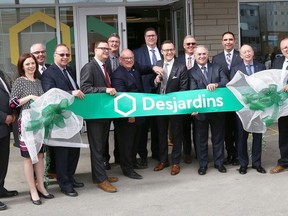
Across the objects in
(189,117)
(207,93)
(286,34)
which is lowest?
(189,117)

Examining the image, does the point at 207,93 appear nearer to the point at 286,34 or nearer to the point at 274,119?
the point at 274,119

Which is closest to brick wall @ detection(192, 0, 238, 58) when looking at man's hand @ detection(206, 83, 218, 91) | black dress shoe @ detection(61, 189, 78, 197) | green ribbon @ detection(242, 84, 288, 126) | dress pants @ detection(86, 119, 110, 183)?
man's hand @ detection(206, 83, 218, 91)

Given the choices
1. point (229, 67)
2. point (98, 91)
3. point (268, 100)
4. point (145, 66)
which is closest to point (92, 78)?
point (98, 91)

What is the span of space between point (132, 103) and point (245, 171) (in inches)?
70.7

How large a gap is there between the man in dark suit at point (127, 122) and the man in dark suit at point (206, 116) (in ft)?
2.55

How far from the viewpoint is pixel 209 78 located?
570 centimetres

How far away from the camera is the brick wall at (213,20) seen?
8898 mm

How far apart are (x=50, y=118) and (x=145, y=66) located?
1903 millimetres

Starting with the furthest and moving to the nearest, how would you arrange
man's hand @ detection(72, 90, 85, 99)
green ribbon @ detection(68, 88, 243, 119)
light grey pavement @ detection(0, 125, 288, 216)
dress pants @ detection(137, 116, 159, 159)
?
1. dress pants @ detection(137, 116, 159, 159)
2. green ribbon @ detection(68, 88, 243, 119)
3. man's hand @ detection(72, 90, 85, 99)
4. light grey pavement @ detection(0, 125, 288, 216)

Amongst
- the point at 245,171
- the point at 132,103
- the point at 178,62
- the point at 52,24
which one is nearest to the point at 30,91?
the point at 132,103

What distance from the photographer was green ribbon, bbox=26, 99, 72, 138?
4715 mm

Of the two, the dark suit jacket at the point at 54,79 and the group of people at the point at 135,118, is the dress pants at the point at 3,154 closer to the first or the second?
the group of people at the point at 135,118

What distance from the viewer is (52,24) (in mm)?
8945

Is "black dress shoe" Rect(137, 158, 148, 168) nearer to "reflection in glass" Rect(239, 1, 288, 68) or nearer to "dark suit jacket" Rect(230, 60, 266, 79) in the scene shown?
"dark suit jacket" Rect(230, 60, 266, 79)
